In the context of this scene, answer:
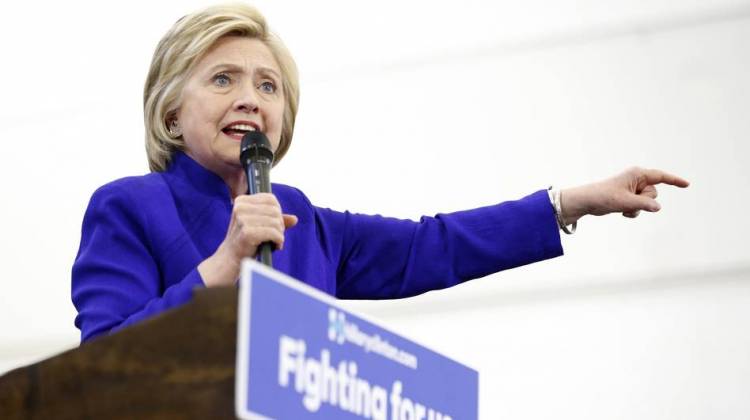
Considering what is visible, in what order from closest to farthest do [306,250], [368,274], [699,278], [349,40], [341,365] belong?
[341,365] < [306,250] < [368,274] < [699,278] < [349,40]

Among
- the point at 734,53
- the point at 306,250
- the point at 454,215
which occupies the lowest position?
the point at 306,250

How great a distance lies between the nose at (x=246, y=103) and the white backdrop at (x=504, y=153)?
4.10 ft

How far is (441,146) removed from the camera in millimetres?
3258

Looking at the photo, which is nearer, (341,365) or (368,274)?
(341,365)

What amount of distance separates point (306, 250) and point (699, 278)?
138cm

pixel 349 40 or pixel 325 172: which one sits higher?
pixel 349 40

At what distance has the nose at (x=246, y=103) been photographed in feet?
6.22

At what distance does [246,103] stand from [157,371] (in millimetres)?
737

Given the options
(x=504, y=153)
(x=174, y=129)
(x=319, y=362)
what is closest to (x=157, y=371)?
(x=319, y=362)

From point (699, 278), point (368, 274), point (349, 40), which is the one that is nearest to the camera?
point (368, 274)

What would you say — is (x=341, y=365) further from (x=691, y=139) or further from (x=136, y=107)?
(x=136, y=107)

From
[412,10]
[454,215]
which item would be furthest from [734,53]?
[454,215]

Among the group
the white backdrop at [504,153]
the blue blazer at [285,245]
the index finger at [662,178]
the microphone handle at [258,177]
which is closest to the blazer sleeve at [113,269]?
the blue blazer at [285,245]

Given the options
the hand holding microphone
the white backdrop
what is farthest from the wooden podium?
the white backdrop
